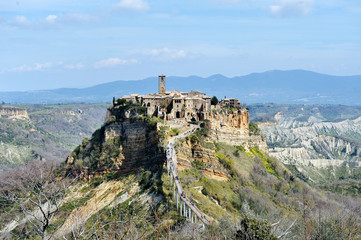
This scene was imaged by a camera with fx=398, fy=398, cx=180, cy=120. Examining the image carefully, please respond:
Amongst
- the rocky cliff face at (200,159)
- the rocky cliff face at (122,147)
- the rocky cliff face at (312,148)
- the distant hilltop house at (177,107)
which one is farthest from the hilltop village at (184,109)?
the rocky cliff face at (312,148)

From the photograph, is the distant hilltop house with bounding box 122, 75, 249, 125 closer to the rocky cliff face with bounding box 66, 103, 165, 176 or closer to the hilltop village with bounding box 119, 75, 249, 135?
the hilltop village with bounding box 119, 75, 249, 135

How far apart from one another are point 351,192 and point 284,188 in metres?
28.3

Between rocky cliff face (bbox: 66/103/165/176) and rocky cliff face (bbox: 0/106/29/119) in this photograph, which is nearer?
rocky cliff face (bbox: 66/103/165/176)

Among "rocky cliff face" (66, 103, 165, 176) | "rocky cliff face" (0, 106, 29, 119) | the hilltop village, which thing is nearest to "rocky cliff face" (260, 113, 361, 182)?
the hilltop village

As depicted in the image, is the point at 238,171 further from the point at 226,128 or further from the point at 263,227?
the point at 263,227

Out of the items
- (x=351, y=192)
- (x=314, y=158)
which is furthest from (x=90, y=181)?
(x=314, y=158)

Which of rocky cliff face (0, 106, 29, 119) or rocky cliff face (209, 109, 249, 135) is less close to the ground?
rocky cliff face (209, 109, 249, 135)

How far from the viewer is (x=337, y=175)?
108 m

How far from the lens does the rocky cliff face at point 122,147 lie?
4802 cm

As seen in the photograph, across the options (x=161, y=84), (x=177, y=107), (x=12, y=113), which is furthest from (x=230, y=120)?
(x=12, y=113)

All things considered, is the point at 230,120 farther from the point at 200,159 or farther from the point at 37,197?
the point at 37,197

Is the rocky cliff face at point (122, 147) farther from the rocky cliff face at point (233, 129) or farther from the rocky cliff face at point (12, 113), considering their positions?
the rocky cliff face at point (12, 113)

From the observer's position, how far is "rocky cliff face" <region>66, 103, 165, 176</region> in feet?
158

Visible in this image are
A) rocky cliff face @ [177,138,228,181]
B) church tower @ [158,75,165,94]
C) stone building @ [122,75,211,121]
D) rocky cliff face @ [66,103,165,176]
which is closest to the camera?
rocky cliff face @ [177,138,228,181]
